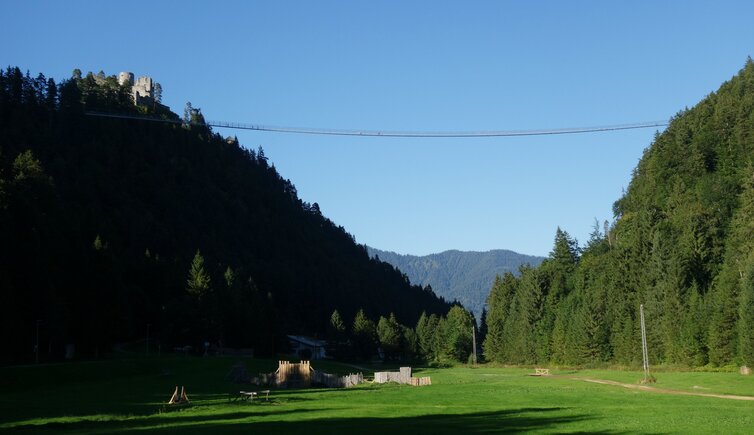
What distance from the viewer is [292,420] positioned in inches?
1534

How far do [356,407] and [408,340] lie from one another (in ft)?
429

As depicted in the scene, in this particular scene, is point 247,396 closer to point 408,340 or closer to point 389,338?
point 389,338

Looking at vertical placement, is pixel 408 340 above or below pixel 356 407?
above

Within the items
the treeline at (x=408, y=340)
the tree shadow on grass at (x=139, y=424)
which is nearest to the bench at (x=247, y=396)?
the tree shadow on grass at (x=139, y=424)

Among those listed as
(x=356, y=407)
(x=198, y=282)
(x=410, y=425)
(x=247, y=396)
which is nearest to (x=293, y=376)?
(x=247, y=396)

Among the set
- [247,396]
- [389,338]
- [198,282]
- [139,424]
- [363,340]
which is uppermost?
[198,282]

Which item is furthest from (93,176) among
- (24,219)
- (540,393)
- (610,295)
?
(540,393)

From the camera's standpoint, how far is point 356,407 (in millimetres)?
48500

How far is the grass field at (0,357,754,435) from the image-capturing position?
115ft

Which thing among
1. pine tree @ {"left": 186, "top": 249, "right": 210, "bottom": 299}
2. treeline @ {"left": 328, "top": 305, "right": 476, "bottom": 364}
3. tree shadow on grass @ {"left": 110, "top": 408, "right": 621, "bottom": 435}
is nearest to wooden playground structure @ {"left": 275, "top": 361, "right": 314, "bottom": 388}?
tree shadow on grass @ {"left": 110, "top": 408, "right": 621, "bottom": 435}

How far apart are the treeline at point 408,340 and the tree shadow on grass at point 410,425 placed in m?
121

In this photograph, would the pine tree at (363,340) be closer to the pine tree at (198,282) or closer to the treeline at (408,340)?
the treeline at (408,340)

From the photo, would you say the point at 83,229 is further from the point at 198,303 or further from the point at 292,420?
the point at 292,420

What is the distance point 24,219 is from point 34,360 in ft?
56.1
